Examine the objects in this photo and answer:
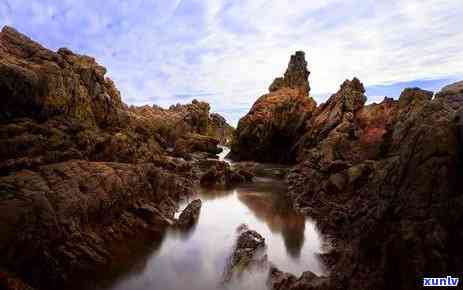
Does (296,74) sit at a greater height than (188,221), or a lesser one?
greater

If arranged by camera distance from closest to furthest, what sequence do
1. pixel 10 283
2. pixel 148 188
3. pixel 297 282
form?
1. pixel 10 283
2. pixel 297 282
3. pixel 148 188

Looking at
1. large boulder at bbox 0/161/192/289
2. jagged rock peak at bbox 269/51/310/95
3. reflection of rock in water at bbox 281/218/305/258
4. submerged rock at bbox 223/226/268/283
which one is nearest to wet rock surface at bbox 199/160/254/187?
reflection of rock in water at bbox 281/218/305/258

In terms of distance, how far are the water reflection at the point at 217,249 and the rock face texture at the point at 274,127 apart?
4780 centimetres

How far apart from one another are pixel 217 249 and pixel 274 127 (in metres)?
67.2

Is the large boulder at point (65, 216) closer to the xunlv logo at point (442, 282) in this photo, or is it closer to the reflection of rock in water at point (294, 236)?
the reflection of rock in water at point (294, 236)

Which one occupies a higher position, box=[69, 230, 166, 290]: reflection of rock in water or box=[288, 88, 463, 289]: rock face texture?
box=[288, 88, 463, 289]: rock face texture

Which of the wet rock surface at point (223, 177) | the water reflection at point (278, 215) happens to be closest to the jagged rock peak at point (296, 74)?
the wet rock surface at point (223, 177)

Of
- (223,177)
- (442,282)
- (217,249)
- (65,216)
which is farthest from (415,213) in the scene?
(223,177)

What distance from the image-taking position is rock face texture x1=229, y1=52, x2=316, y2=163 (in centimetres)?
9019

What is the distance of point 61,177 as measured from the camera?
24172 millimetres

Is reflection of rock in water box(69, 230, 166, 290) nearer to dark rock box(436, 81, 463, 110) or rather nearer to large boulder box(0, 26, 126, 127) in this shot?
large boulder box(0, 26, 126, 127)

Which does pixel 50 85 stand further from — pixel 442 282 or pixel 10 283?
pixel 442 282

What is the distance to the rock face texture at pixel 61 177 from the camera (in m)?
18.8

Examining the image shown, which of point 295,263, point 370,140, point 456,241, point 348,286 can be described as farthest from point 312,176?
point 456,241
